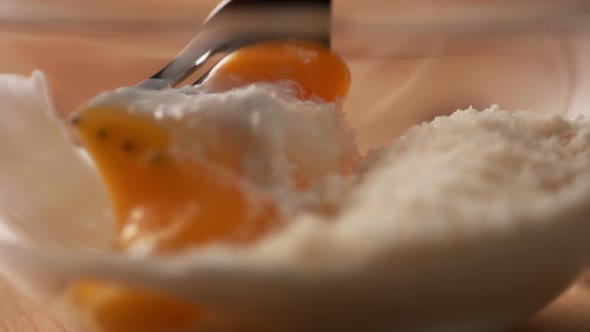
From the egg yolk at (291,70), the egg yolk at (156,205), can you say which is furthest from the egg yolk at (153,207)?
the egg yolk at (291,70)

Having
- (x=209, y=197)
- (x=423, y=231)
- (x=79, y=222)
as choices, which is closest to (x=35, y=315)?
(x=79, y=222)

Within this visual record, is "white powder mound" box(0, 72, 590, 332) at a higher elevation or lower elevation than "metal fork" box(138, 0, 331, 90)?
lower

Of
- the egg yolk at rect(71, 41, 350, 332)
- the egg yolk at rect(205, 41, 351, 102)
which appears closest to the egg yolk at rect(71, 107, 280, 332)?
the egg yolk at rect(71, 41, 350, 332)

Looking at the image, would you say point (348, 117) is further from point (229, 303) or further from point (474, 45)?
point (229, 303)

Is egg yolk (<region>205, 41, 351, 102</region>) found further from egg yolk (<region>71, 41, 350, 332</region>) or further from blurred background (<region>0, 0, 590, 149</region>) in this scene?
egg yolk (<region>71, 41, 350, 332</region>)

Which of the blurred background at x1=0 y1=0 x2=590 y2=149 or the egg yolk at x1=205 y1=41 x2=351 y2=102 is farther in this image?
the egg yolk at x1=205 y1=41 x2=351 y2=102

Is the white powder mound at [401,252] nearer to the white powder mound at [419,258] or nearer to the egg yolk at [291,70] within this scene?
the white powder mound at [419,258]
